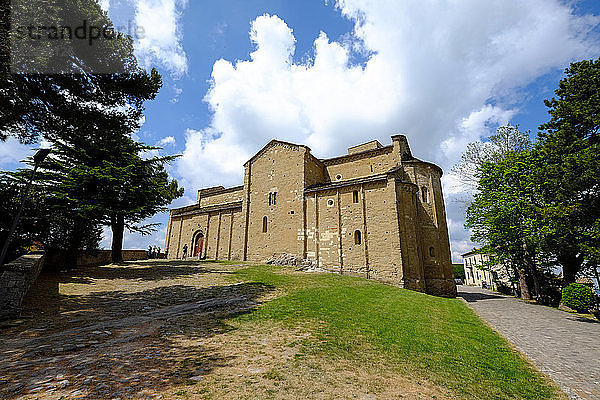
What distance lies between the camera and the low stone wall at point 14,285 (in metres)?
7.48

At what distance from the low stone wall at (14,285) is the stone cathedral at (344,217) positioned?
18.7 m

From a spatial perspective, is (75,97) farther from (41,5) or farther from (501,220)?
(501,220)

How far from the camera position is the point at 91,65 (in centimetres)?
1014

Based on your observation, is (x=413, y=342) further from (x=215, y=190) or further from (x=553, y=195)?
(x=215, y=190)

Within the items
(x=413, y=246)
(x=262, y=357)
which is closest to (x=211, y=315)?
(x=262, y=357)

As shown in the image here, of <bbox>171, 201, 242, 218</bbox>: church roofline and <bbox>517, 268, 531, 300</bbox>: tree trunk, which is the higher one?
<bbox>171, 201, 242, 218</bbox>: church roofline

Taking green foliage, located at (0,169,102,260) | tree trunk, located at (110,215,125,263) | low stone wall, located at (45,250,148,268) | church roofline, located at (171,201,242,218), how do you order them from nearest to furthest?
green foliage, located at (0,169,102,260)
low stone wall, located at (45,250,148,268)
tree trunk, located at (110,215,125,263)
church roofline, located at (171,201,242,218)

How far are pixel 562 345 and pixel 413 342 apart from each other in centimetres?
679

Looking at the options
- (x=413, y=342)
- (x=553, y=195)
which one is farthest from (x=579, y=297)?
(x=413, y=342)

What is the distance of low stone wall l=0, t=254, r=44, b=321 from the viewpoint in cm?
748

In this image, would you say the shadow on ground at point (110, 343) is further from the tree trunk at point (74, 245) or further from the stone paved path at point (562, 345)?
the stone paved path at point (562, 345)

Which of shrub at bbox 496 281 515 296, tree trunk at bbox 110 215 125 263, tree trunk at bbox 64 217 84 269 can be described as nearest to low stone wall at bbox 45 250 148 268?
tree trunk at bbox 64 217 84 269

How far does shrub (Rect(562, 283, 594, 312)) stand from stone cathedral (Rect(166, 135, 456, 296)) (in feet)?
24.1

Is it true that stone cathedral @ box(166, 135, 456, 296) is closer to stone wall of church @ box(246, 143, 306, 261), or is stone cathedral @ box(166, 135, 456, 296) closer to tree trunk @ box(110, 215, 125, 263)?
stone wall of church @ box(246, 143, 306, 261)
